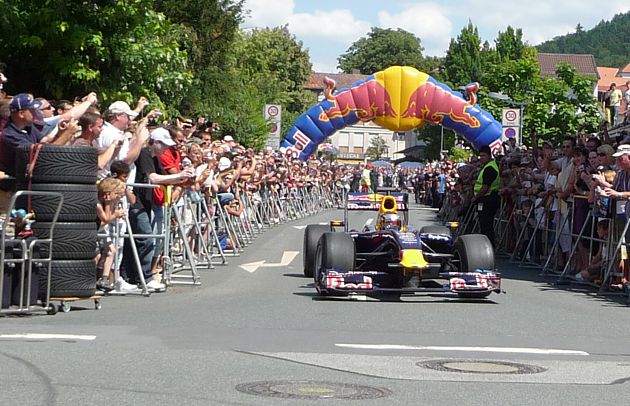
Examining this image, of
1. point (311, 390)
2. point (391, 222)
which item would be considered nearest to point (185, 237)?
point (391, 222)

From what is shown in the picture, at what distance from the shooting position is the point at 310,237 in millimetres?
16812

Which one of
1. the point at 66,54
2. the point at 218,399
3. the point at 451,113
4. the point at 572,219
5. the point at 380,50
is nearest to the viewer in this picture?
the point at 218,399

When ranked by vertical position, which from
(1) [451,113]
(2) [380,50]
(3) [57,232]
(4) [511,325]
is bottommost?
(4) [511,325]

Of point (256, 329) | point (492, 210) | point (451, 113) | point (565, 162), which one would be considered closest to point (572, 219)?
point (565, 162)

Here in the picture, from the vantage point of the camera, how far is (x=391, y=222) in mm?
16000

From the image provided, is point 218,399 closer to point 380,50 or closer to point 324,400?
point 324,400

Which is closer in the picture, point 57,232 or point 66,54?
point 57,232

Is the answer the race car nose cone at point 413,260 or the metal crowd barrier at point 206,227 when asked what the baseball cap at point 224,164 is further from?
the race car nose cone at point 413,260

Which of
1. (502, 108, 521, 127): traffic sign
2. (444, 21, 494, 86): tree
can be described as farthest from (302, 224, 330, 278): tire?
(444, 21, 494, 86): tree

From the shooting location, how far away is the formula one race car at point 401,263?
14172 millimetres

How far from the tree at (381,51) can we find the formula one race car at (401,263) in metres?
137

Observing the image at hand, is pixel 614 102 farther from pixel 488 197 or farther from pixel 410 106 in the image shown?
pixel 488 197

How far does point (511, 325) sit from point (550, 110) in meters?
38.1

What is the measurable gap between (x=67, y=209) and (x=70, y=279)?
0.68m
